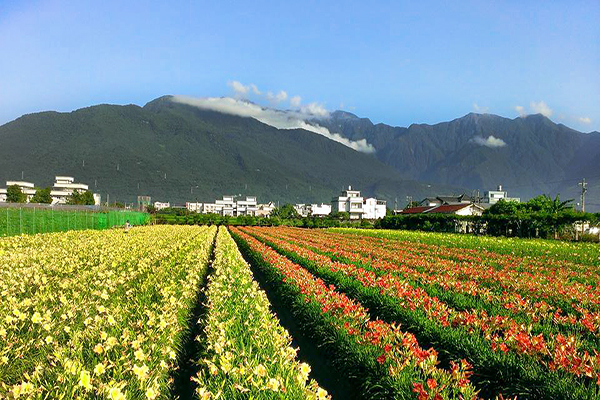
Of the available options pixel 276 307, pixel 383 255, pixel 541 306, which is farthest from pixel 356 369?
pixel 383 255

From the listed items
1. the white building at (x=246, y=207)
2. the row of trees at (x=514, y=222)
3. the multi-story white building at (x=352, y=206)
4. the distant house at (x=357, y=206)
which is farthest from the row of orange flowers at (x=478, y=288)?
the white building at (x=246, y=207)

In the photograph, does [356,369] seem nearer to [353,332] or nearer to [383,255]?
[353,332]

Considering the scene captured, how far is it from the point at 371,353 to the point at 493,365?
1.63 m

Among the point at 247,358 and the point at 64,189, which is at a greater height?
the point at 64,189

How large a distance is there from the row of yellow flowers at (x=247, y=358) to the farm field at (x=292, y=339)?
24 millimetres

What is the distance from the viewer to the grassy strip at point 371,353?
523 cm

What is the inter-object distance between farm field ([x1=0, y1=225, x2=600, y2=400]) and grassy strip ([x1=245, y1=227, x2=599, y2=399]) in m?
0.02

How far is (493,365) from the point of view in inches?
243

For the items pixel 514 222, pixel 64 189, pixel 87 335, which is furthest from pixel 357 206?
pixel 87 335

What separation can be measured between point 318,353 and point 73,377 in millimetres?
4849

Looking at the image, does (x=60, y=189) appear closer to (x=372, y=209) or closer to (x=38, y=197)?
(x=38, y=197)

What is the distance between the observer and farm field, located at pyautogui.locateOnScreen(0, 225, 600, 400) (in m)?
4.83

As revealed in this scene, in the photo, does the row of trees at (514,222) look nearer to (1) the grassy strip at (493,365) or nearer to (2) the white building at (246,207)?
(1) the grassy strip at (493,365)

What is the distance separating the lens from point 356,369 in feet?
21.4
